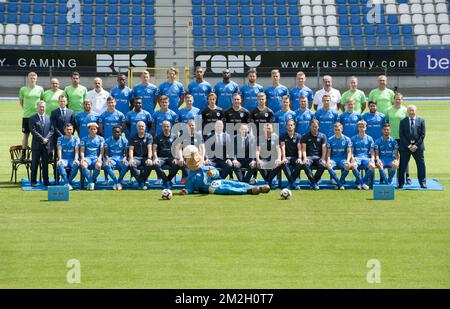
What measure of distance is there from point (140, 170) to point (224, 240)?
6077mm

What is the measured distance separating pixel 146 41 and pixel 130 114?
81.6ft

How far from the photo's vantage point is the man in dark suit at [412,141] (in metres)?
19.7

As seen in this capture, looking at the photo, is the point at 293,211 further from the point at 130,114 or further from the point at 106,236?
the point at 130,114

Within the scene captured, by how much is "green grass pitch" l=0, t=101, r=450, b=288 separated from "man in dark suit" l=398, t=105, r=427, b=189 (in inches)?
25.6

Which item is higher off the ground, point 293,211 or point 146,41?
point 146,41

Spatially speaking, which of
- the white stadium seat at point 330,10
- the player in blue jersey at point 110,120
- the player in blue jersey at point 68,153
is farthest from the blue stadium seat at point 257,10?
the player in blue jersey at point 68,153

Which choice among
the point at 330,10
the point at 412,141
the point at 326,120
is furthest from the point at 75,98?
the point at 330,10

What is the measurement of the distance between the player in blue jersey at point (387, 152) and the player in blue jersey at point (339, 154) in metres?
0.56

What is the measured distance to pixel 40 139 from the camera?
64.7 ft

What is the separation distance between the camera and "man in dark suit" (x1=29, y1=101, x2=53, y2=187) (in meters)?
19.7

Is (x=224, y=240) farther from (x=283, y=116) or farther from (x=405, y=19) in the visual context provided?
(x=405, y=19)

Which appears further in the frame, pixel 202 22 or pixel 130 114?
pixel 202 22
